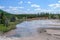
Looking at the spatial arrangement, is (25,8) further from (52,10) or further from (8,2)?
(52,10)

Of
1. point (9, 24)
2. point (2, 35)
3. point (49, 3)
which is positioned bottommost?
point (2, 35)

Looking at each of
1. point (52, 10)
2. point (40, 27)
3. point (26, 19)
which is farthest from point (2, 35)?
point (52, 10)

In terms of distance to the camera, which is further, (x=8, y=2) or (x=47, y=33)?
(x=8, y=2)

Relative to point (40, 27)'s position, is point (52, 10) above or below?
above

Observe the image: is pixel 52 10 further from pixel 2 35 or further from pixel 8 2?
pixel 2 35

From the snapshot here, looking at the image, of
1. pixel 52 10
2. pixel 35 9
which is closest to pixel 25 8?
pixel 35 9

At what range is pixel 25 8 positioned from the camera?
2.09 metres

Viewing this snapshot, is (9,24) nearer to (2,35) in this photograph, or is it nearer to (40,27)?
(2,35)

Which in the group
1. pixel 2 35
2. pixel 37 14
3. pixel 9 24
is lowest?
pixel 2 35

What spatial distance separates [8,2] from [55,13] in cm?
76

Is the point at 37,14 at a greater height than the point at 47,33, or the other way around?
the point at 37,14

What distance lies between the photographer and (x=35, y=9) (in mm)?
2100

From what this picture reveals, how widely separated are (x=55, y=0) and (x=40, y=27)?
18.6 inches

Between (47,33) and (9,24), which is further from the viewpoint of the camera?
(9,24)
